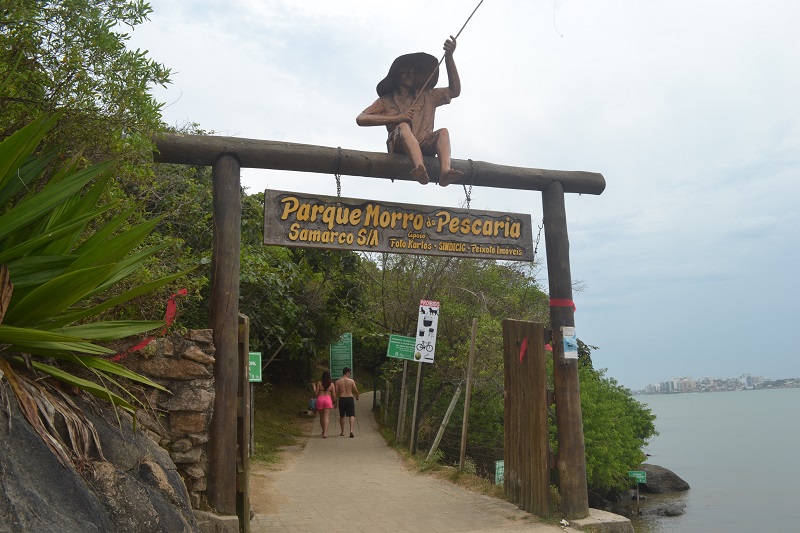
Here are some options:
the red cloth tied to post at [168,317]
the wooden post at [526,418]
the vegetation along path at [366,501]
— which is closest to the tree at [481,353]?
the vegetation along path at [366,501]

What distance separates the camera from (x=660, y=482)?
2330 centimetres

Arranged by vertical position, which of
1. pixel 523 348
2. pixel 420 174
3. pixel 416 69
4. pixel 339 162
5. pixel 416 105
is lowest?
pixel 523 348

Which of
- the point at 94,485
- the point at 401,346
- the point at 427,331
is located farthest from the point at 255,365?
the point at 94,485

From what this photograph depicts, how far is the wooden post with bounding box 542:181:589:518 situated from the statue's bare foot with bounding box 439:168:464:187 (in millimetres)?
1332

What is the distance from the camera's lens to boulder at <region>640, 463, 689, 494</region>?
22.8 metres

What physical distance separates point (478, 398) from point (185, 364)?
8107mm

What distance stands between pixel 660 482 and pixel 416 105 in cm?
2002

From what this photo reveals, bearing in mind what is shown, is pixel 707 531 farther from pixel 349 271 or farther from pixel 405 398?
pixel 349 271

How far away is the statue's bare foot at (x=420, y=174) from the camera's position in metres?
7.00

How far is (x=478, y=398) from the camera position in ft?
43.1

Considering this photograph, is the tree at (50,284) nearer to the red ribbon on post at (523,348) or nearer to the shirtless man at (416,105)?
the shirtless man at (416,105)

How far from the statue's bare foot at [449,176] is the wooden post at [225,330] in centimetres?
205

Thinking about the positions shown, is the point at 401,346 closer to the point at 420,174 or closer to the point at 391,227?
the point at 391,227

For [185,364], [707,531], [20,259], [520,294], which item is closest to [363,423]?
[520,294]
